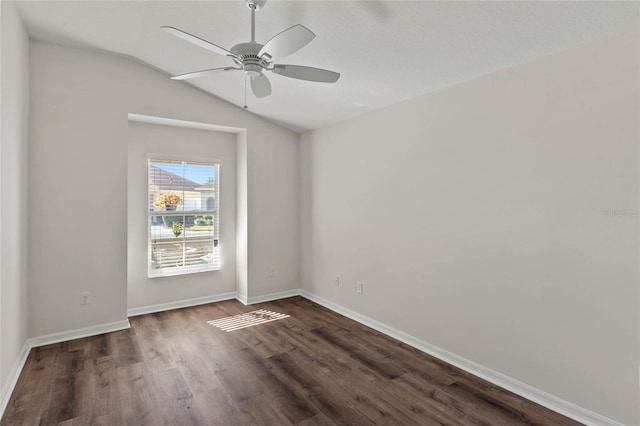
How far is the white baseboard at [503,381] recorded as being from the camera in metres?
2.10

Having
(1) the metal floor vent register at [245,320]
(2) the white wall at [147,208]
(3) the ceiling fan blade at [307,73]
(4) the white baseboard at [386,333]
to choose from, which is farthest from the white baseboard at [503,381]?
(3) the ceiling fan blade at [307,73]

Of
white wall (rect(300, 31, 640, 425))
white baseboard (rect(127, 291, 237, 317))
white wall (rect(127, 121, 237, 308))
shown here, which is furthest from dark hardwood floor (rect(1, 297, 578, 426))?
white wall (rect(127, 121, 237, 308))

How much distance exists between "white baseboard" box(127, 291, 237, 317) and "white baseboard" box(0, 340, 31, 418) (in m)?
1.10

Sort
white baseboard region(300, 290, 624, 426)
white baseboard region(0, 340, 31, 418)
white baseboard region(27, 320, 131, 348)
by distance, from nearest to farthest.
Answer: white baseboard region(300, 290, 624, 426), white baseboard region(0, 340, 31, 418), white baseboard region(27, 320, 131, 348)

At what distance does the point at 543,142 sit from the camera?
231 cm

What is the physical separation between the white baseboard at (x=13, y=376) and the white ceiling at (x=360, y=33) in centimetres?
288

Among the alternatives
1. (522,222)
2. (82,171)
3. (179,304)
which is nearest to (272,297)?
(179,304)

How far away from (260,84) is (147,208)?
2612 mm

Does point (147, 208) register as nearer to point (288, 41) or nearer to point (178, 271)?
point (178, 271)

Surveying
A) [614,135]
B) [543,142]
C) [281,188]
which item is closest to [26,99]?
[281,188]

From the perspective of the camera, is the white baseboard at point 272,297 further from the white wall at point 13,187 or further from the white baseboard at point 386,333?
the white wall at point 13,187

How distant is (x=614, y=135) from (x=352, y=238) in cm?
259

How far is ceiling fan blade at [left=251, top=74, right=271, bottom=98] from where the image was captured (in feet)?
7.64

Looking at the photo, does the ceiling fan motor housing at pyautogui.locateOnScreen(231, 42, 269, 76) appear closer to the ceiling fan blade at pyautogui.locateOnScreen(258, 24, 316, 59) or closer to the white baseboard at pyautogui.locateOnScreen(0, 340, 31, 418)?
the ceiling fan blade at pyautogui.locateOnScreen(258, 24, 316, 59)
